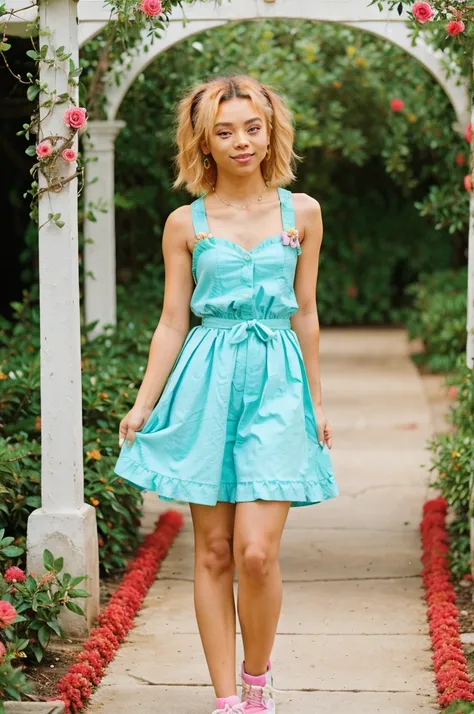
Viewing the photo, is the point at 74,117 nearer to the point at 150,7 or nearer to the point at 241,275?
the point at 150,7

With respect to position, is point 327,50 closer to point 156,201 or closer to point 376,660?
point 156,201

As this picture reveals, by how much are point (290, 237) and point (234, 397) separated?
50cm

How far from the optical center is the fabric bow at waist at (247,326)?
131 inches

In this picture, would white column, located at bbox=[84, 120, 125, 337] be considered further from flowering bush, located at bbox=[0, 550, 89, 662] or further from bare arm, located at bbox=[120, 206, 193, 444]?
bare arm, located at bbox=[120, 206, 193, 444]

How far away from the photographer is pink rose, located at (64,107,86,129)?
3.99 metres

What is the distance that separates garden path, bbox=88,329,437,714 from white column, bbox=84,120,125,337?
1269mm

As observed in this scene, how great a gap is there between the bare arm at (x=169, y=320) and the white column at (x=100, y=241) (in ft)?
11.8

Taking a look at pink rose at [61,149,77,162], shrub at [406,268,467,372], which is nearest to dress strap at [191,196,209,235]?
pink rose at [61,149,77,162]

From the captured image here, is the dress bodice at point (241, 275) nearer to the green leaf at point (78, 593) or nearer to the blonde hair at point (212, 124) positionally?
the blonde hair at point (212, 124)

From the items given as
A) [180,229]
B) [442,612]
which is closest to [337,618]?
[442,612]

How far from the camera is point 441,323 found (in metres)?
11.4

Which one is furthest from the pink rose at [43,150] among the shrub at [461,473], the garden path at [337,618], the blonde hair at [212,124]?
the shrub at [461,473]

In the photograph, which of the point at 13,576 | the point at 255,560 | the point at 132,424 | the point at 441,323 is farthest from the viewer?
A: the point at 441,323

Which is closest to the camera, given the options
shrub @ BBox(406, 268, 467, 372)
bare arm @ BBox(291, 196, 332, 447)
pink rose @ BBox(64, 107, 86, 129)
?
bare arm @ BBox(291, 196, 332, 447)
